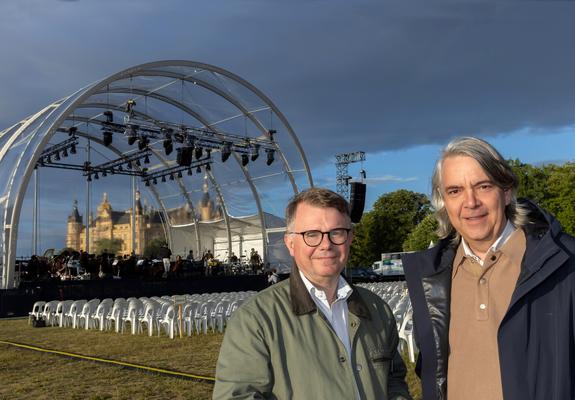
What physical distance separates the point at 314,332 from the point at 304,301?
0.39 feet

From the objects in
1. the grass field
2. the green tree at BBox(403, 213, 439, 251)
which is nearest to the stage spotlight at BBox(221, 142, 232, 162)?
the grass field

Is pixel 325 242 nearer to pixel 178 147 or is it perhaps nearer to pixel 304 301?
pixel 304 301

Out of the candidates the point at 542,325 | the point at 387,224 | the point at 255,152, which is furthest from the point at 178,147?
the point at 387,224

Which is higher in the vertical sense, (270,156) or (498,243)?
(270,156)

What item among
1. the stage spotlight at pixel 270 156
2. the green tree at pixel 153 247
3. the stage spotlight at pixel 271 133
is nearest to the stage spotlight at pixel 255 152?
the stage spotlight at pixel 270 156

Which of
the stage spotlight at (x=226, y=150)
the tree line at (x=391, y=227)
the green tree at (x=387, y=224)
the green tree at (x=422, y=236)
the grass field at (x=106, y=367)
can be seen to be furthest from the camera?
the green tree at (x=387, y=224)

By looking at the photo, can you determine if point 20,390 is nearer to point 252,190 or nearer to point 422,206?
point 252,190

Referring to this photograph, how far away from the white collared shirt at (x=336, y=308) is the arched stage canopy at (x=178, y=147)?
2308 centimetres

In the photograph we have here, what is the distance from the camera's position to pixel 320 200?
90.5 inches

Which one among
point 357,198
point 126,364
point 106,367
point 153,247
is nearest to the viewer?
point 106,367

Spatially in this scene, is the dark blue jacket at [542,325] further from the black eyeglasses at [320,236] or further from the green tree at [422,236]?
the green tree at [422,236]

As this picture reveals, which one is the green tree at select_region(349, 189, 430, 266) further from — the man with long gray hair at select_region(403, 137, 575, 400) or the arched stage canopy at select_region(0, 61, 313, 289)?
the man with long gray hair at select_region(403, 137, 575, 400)

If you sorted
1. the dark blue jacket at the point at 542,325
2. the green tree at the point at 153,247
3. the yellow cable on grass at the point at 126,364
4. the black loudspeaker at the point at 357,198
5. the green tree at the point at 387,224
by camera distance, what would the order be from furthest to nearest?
the green tree at the point at 387,224 → the green tree at the point at 153,247 → the black loudspeaker at the point at 357,198 → the yellow cable on grass at the point at 126,364 → the dark blue jacket at the point at 542,325

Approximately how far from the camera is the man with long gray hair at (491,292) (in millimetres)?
2041
